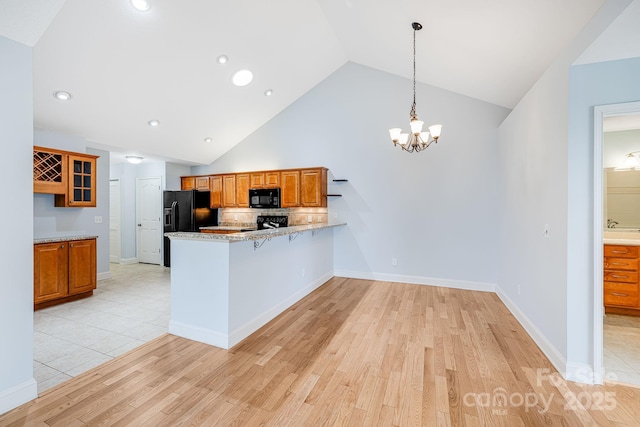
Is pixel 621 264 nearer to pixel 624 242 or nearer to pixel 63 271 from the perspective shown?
pixel 624 242

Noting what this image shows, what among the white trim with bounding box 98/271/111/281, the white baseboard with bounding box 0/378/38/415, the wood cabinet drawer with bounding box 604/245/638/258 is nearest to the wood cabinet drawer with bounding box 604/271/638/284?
the wood cabinet drawer with bounding box 604/245/638/258

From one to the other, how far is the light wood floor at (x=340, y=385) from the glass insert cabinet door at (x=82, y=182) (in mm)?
3115

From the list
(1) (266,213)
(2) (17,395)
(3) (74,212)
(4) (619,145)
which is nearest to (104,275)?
(3) (74,212)

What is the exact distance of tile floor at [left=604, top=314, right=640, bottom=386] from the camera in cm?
226

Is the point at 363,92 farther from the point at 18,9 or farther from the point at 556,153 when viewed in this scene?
the point at 18,9

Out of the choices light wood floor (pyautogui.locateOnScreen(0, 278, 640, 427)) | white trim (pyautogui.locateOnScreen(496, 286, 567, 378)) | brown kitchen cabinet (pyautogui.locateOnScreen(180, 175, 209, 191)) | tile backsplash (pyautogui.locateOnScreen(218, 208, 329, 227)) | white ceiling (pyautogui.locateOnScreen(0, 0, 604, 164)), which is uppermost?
white ceiling (pyautogui.locateOnScreen(0, 0, 604, 164))

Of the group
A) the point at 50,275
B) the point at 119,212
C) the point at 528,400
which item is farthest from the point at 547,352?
the point at 119,212

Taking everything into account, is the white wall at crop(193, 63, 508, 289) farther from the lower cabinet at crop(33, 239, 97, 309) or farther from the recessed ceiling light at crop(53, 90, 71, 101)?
the lower cabinet at crop(33, 239, 97, 309)

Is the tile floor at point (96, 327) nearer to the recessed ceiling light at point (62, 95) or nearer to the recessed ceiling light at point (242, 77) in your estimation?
the recessed ceiling light at point (62, 95)

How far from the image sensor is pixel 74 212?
15.6 ft

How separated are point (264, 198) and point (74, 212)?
3.20 metres

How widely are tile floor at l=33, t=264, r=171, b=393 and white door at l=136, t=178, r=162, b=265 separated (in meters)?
2.01

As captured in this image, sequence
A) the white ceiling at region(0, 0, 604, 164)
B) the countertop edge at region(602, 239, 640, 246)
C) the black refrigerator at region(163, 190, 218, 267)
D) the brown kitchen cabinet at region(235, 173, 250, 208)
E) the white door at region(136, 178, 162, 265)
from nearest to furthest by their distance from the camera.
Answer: the white ceiling at region(0, 0, 604, 164), the countertop edge at region(602, 239, 640, 246), the brown kitchen cabinet at region(235, 173, 250, 208), the black refrigerator at region(163, 190, 218, 267), the white door at region(136, 178, 162, 265)

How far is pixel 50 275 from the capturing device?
3801 mm
